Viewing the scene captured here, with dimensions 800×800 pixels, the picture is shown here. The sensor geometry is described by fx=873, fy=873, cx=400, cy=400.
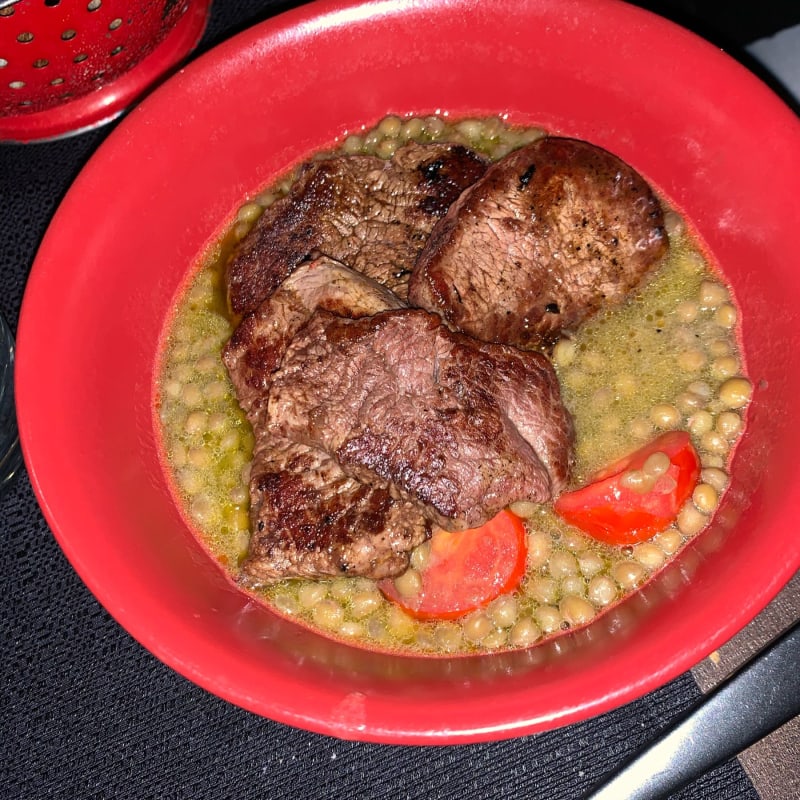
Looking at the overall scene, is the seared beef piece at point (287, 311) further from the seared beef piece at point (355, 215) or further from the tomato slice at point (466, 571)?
the tomato slice at point (466, 571)

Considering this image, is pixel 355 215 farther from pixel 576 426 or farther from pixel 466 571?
pixel 466 571

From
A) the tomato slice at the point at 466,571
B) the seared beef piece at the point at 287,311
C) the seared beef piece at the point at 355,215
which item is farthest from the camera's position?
the seared beef piece at the point at 355,215

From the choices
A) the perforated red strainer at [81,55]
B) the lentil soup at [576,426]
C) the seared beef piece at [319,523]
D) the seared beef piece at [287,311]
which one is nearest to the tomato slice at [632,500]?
the lentil soup at [576,426]

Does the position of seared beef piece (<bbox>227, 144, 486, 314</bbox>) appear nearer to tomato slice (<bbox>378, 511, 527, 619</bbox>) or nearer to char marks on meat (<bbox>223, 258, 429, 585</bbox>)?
char marks on meat (<bbox>223, 258, 429, 585</bbox>)

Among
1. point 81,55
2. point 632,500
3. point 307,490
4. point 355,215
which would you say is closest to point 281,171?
point 355,215

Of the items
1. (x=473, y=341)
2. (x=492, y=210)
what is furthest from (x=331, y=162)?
(x=473, y=341)

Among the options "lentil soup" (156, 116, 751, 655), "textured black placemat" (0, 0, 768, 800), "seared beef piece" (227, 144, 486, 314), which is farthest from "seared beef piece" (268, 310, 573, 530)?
"textured black placemat" (0, 0, 768, 800)
